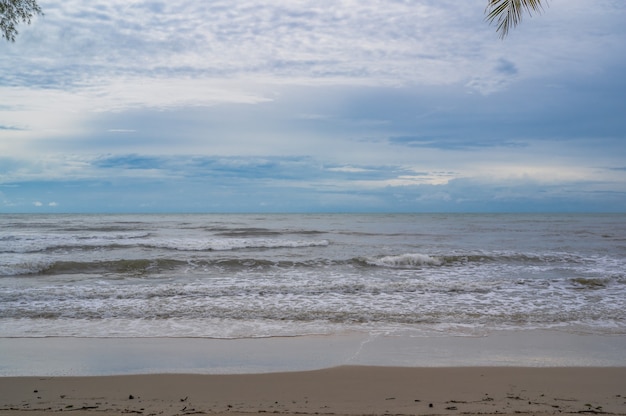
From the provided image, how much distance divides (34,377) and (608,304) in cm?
1177

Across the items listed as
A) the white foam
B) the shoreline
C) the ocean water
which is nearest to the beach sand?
the shoreline

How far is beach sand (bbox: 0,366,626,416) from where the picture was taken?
503cm

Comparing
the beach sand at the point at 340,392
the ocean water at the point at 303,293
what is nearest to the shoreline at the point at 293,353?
the beach sand at the point at 340,392

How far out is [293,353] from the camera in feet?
23.9

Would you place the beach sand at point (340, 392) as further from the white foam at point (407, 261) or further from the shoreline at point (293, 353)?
the white foam at point (407, 261)

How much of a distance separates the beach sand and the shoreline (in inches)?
12.2

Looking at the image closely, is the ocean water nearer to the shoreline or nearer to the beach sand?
the shoreline

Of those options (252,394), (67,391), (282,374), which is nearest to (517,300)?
(282,374)

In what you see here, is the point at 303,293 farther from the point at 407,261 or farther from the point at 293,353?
the point at 407,261

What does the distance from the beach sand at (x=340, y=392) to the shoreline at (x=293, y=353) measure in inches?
12.2

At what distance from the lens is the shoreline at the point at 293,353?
656 cm

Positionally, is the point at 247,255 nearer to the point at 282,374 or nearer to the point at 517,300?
the point at 517,300

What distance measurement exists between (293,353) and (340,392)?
1.83m

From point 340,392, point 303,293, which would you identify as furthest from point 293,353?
point 303,293
